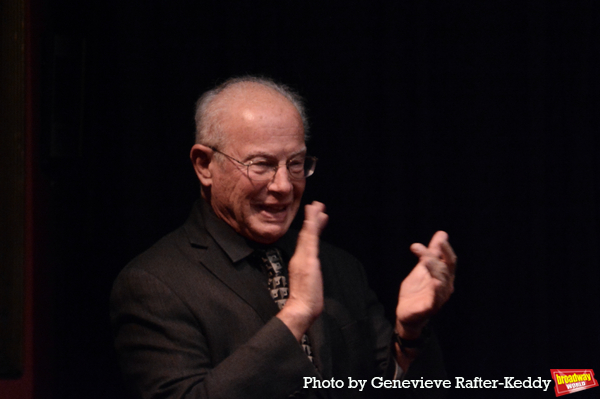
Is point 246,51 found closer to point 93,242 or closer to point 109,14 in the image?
point 109,14

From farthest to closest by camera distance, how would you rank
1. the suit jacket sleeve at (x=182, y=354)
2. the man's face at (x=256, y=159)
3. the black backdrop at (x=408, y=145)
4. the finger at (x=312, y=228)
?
the black backdrop at (x=408, y=145) < the man's face at (x=256, y=159) < the finger at (x=312, y=228) < the suit jacket sleeve at (x=182, y=354)

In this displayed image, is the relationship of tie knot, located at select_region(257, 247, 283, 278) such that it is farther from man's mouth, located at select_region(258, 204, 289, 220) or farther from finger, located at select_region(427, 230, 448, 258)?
finger, located at select_region(427, 230, 448, 258)

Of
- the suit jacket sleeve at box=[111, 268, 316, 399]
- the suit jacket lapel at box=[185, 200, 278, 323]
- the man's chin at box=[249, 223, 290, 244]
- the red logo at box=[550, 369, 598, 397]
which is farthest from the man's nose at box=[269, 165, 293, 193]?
the red logo at box=[550, 369, 598, 397]

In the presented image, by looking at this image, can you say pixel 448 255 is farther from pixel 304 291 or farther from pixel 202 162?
pixel 202 162

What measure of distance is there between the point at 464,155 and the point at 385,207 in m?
0.34

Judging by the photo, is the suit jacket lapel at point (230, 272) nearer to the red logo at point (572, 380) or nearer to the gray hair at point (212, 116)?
the gray hair at point (212, 116)

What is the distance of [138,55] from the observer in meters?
2.12

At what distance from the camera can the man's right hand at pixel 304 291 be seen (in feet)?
4.75

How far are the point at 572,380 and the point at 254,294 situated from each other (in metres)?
1.27

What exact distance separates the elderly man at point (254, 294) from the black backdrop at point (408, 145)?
1.56ft

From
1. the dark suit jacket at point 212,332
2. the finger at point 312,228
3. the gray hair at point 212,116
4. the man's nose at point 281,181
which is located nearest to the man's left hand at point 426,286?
the dark suit jacket at point 212,332

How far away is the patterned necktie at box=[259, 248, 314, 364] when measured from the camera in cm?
164

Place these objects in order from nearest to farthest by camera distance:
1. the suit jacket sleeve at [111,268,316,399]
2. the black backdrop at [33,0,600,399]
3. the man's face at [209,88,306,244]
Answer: the suit jacket sleeve at [111,268,316,399] → the man's face at [209,88,306,244] → the black backdrop at [33,0,600,399]

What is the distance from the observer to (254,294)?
5.20 feet
